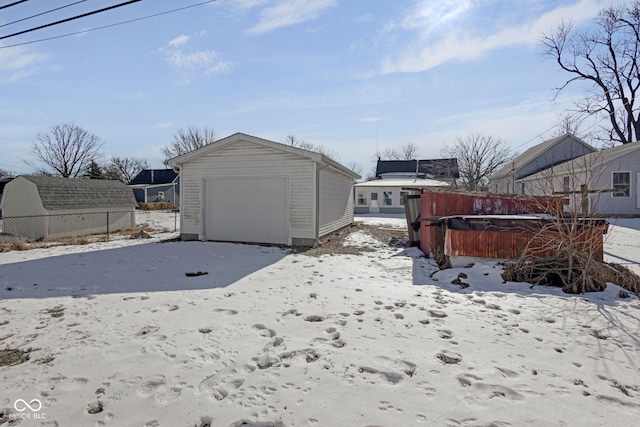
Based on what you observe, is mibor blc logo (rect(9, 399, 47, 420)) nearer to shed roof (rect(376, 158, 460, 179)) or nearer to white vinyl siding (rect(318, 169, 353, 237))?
white vinyl siding (rect(318, 169, 353, 237))

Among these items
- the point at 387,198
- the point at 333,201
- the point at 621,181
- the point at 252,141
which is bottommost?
the point at 333,201

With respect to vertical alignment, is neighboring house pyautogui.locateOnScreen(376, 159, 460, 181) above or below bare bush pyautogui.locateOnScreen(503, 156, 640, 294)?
above

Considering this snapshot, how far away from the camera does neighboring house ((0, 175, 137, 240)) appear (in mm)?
12109

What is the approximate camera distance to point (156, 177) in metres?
37.4

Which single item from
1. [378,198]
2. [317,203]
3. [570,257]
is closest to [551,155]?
[378,198]

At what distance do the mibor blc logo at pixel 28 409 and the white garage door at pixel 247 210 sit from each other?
7462 mm

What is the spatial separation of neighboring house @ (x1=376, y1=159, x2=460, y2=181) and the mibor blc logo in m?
29.4

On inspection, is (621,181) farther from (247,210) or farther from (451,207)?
(247,210)

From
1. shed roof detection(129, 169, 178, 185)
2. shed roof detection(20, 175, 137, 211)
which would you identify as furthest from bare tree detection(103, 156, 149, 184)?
shed roof detection(20, 175, 137, 211)

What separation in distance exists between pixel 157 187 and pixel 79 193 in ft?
70.3

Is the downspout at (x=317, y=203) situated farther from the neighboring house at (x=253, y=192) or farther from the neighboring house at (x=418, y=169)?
the neighboring house at (x=418, y=169)

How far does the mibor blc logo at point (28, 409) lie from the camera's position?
6.59ft

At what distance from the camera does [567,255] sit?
495 cm

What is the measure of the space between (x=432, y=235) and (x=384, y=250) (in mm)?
1692
